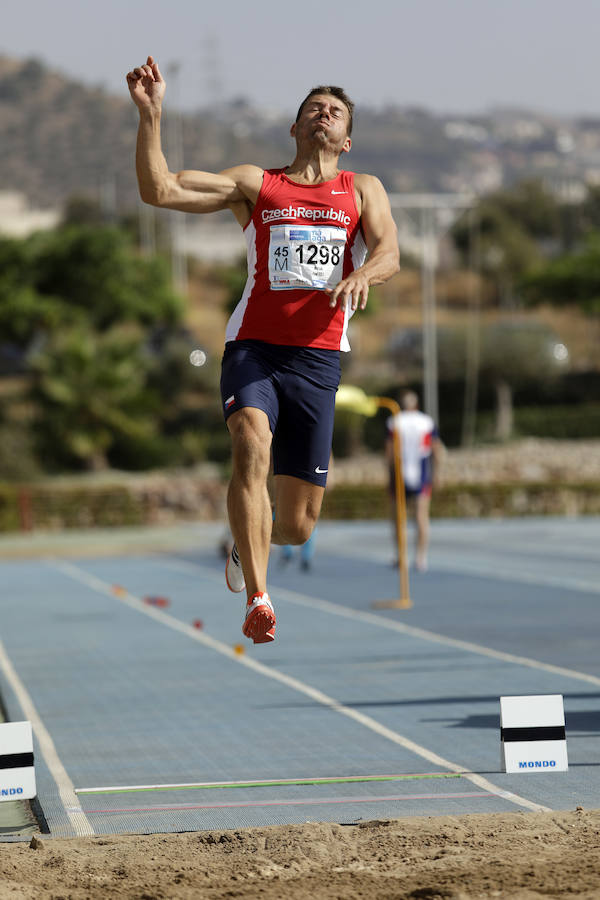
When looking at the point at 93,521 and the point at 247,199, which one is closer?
the point at 247,199

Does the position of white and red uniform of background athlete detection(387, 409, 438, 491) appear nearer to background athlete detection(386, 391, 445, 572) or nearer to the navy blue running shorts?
background athlete detection(386, 391, 445, 572)

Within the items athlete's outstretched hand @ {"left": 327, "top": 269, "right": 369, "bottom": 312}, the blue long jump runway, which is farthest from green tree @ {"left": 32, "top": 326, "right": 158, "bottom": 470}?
athlete's outstretched hand @ {"left": 327, "top": 269, "right": 369, "bottom": 312}

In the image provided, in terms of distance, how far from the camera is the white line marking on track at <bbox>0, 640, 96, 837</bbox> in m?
6.59

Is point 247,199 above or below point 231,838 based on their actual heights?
above

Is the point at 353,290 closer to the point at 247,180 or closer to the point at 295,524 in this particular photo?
the point at 247,180

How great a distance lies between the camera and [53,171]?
192 meters

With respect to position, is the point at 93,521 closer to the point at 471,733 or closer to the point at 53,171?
the point at 471,733

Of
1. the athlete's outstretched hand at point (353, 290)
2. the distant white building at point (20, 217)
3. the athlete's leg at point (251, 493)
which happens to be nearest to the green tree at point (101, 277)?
the athlete's leg at point (251, 493)

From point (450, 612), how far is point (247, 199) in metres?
10.1

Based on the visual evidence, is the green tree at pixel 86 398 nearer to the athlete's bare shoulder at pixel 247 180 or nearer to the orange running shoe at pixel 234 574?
the orange running shoe at pixel 234 574

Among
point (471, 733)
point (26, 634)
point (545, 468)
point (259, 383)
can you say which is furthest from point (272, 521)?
point (545, 468)

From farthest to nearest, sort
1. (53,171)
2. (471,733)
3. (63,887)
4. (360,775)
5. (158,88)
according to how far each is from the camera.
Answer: (53,171) → (471,733) → (360,775) → (158,88) → (63,887)

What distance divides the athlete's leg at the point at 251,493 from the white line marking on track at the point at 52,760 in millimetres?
1354

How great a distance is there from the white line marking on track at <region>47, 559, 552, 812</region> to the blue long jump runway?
0.02 m
